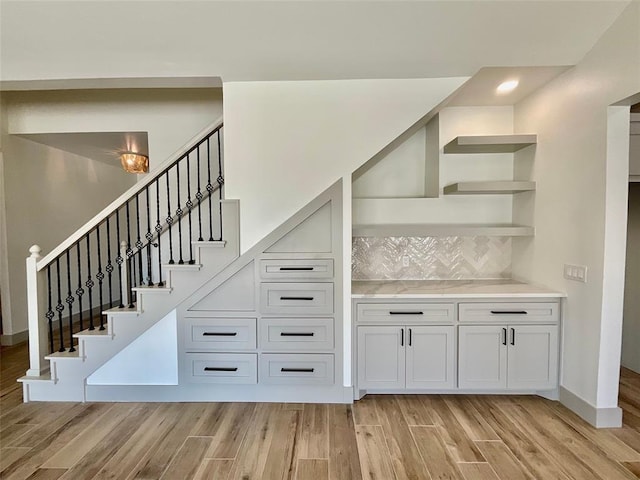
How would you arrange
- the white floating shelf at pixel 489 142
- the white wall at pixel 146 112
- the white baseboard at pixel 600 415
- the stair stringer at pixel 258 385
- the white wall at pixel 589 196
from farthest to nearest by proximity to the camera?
the white wall at pixel 146 112 → the white floating shelf at pixel 489 142 → the stair stringer at pixel 258 385 → the white baseboard at pixel 600 415 → the white wall at pixel 589 196

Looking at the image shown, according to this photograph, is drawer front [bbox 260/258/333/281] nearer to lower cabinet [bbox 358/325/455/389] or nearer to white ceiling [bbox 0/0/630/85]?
lower cabinet [bbox 358/325/455/389]

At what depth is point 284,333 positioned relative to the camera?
113 inches

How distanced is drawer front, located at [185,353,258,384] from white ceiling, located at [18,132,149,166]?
296 cm

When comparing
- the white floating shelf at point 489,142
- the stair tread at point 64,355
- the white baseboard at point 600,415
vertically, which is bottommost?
the white baseboard at point 600,415

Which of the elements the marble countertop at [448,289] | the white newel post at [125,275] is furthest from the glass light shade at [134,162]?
the marble countertop at [448,289]

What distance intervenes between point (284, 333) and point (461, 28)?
8.62ft

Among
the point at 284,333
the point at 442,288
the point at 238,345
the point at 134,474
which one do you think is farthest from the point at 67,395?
the point at 442,288

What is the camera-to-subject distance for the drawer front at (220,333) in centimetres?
286

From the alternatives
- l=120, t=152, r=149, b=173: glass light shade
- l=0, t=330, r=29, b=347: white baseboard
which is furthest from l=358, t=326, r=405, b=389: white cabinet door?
l=0, t=330, r=29, b=347: white baseboard

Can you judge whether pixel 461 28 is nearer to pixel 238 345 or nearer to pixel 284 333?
pixel 284 333

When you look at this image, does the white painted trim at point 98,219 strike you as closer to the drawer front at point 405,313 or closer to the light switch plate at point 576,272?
the drawer front at point 405,313

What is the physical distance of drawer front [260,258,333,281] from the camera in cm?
282

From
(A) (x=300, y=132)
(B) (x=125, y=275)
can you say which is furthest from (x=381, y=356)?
(B) (x=125, y=275)

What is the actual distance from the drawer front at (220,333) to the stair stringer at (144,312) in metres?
0.26
